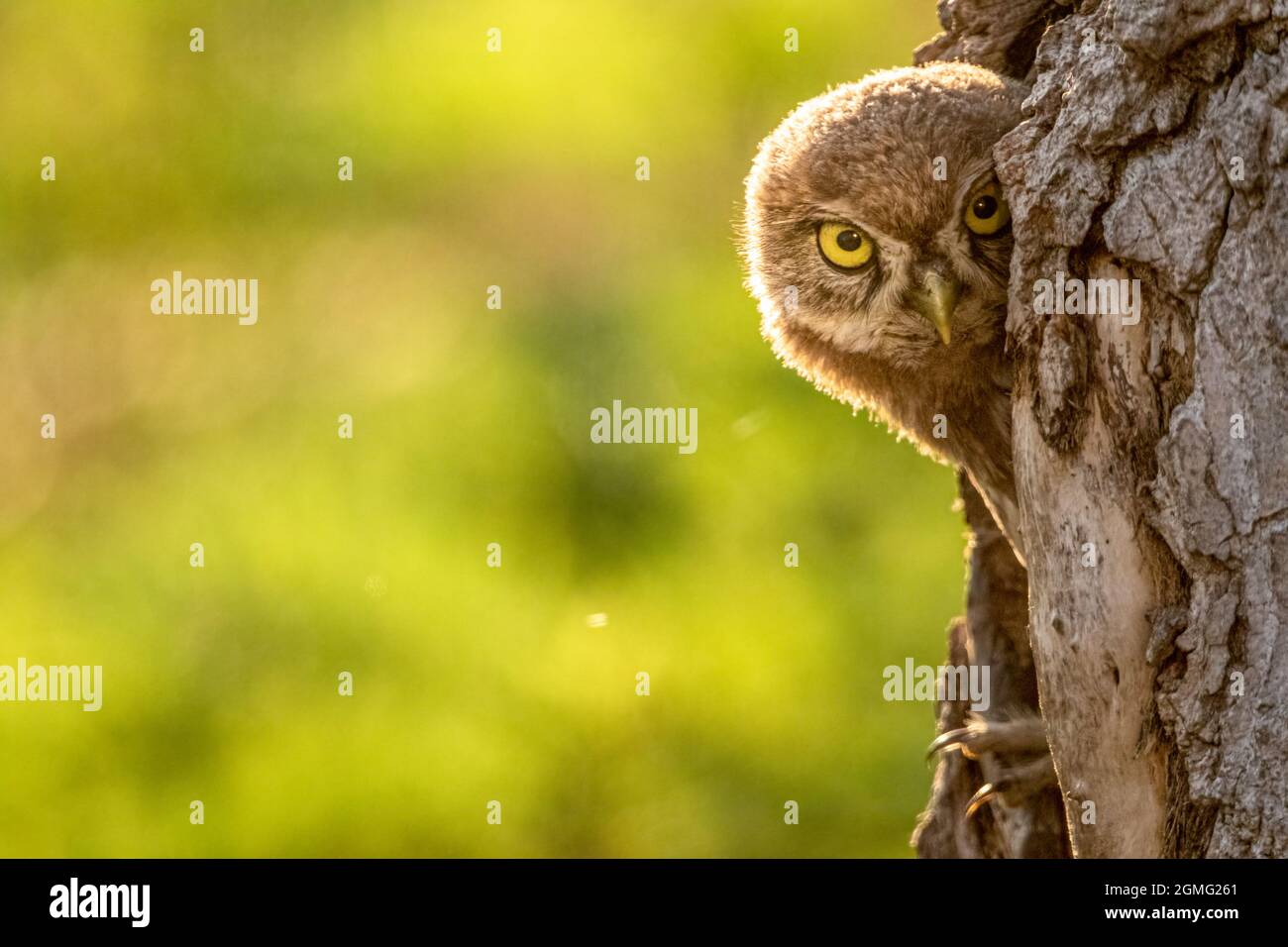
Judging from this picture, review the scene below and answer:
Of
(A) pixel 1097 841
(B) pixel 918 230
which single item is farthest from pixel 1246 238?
(A) pixel 1097 841

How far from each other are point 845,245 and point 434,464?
212 inches

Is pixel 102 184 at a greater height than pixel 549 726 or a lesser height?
greater

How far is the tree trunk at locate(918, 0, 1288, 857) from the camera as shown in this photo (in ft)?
8.86

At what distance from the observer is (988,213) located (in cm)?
348

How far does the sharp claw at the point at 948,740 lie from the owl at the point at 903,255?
2.07 ft

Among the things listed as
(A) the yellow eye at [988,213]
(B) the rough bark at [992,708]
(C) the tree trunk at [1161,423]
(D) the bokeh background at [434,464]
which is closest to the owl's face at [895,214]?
(A) the yellow eye at [988,213]

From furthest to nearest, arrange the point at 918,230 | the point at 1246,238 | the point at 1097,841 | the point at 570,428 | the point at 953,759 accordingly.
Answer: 1. the point at 570,428
2. the point at 953,759
3. the point at 918,230
4. the point at 1097,841
5. the point at 1246,238

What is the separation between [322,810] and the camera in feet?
25.5

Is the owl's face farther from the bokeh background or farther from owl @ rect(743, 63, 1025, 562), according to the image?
the bokeh background

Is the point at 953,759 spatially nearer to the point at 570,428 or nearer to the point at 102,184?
the point at 570,428

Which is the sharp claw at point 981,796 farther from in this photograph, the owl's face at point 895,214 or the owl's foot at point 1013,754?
the owl's face at point 895,214

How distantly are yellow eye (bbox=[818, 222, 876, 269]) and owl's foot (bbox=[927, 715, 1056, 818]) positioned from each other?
4.51ft

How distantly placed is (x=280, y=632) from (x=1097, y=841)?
19.6 ft

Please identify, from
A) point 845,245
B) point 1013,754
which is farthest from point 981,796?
point 845,245
